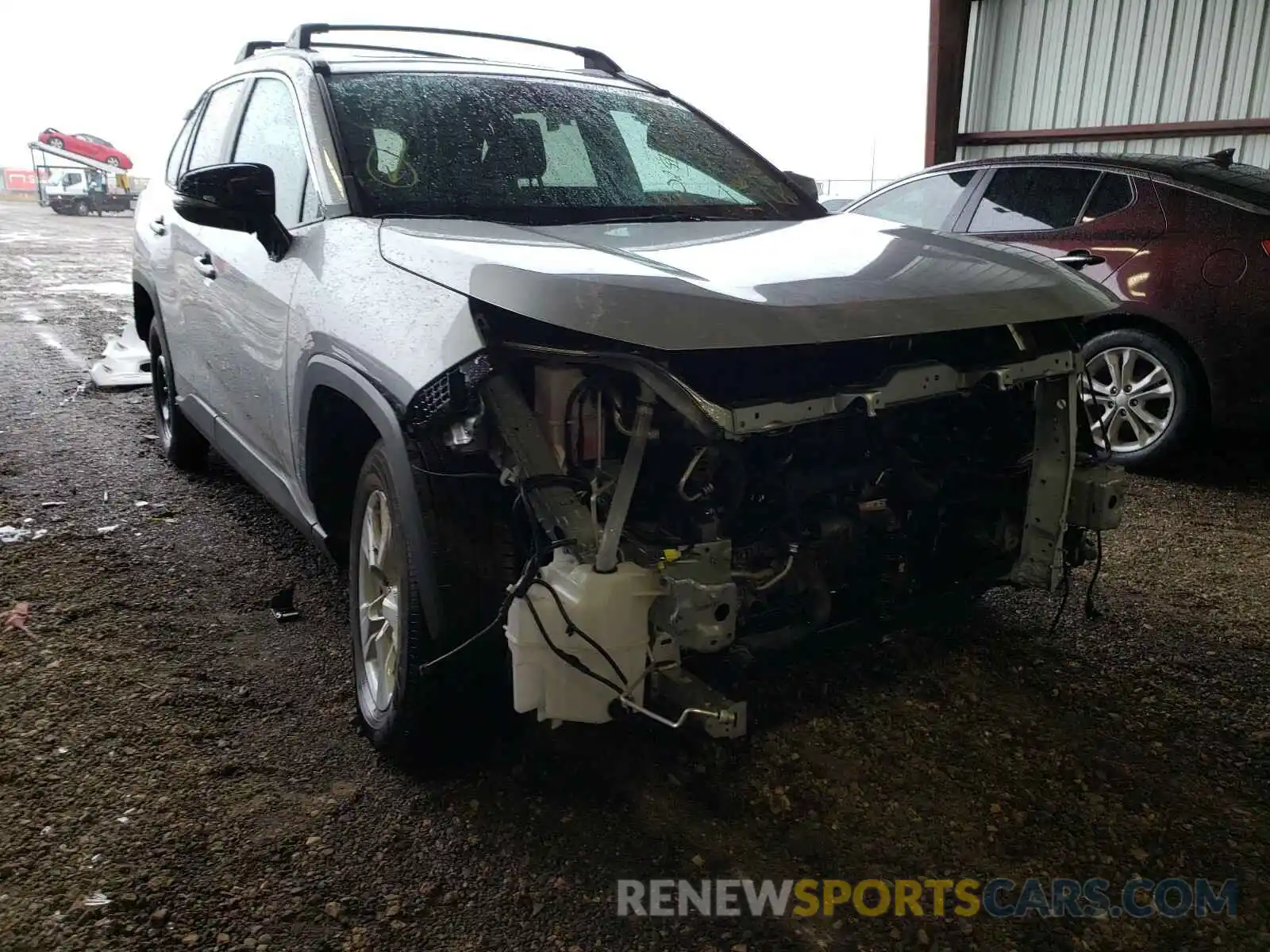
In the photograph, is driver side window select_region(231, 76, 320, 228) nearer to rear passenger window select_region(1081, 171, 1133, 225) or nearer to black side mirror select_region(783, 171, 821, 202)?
black side mirror select_region(783, 171, 821, 202)

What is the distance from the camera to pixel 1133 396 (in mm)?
5125

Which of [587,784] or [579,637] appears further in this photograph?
[587,784]

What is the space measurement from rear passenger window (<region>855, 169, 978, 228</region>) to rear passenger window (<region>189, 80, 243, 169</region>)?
368 cm

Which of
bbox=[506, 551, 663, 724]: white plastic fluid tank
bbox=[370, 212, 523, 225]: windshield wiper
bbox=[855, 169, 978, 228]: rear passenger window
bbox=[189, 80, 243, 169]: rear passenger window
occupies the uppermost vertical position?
bbox=[189, 80, 243, 169]: rear passenger window

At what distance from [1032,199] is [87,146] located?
34520 millimetres

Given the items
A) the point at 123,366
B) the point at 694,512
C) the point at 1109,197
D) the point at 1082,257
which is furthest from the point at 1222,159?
the point at 123,366

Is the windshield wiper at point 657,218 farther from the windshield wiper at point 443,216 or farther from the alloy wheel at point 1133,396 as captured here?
the alloy wheel at point 1133,396

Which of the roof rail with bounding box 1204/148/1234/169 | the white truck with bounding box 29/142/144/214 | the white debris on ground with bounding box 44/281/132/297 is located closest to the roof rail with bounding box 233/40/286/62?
the roof rail with bounding box 1204/148/1234/169

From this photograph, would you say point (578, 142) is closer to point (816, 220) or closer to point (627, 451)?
point (816, 220)

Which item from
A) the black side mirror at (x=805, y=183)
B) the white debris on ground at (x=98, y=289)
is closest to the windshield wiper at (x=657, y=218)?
the black side mirror at (x=805, y=183)

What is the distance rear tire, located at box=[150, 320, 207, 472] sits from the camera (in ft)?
15.6

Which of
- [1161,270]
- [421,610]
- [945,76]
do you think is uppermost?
[945,76]

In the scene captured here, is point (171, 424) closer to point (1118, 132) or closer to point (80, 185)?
point (1118, 132)

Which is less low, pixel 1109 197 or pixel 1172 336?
pixel 1109 197
